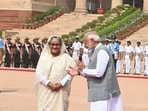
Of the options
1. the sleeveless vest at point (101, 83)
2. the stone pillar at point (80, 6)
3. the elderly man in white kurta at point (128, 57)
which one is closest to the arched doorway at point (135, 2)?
the stone pillar at point (80, 6)

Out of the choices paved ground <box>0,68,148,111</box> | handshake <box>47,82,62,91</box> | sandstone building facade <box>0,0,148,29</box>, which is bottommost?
paved ground <box>0,68,148,111</box>

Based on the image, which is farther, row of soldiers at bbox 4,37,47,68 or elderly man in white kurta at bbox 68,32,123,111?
row of soldiers at bbox 4,37,47,68

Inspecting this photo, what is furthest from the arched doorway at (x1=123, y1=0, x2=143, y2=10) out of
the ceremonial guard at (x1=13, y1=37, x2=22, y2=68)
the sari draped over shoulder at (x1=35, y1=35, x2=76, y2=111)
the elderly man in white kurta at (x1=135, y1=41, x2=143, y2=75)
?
the sari draped over shoulder at (x1=35, y1=35, x2=76, y2=111)

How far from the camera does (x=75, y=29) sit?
132ft

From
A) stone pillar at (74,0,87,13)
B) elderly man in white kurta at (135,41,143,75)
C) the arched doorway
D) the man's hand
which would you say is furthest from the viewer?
the arched doorway

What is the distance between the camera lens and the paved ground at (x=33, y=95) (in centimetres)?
1386

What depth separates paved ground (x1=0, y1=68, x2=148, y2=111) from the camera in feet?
45.5

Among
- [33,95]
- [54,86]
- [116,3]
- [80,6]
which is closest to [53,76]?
[54,86]

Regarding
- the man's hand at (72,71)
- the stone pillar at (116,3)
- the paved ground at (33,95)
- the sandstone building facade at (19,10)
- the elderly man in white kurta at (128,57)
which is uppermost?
the stone pillar at (116,3)

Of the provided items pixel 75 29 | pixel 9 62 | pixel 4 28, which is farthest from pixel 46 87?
pixel 4 28

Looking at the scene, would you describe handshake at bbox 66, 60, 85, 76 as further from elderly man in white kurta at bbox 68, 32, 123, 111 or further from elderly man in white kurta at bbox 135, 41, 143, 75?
elderly man in white kurta at bbox 135, 41, 143, 75

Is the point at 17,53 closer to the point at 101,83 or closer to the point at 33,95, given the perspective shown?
the point at 33,95

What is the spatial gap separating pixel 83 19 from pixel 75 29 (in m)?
3.54

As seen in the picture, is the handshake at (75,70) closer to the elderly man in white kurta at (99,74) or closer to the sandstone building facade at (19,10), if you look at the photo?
the elderly man in white kurta at (99,74)
